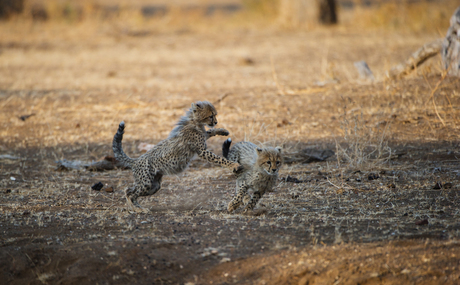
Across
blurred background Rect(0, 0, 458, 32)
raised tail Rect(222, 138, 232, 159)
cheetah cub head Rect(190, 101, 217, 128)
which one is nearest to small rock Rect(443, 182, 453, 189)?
raised tail Rect(222, 138, 232, 159)

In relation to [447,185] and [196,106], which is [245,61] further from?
[447,185]

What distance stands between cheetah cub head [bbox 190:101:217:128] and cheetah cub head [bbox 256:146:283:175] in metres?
0.79

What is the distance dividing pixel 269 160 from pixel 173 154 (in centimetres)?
114

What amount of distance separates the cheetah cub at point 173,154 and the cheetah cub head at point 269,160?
0.94 ft

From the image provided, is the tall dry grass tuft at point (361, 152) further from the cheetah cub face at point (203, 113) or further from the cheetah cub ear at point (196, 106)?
the cheetah cub ear at point (196, 106)

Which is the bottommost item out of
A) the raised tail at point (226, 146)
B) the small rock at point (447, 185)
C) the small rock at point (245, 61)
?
the small rock at point (447, 185)

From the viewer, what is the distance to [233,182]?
6.35m

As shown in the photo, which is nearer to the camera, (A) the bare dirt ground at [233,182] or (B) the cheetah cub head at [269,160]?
(A) the bare dirt ground at [233,182]

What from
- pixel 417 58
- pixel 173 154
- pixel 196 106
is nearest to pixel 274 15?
pixel 417 58

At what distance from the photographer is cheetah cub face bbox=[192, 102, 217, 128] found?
5488mm

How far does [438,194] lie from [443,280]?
1.96 metres

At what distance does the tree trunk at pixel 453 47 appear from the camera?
28.4 feet

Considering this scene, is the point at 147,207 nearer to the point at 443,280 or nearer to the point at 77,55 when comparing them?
the point at 443,280

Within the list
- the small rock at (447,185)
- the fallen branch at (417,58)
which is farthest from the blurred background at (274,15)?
the small rock at (447,185)
